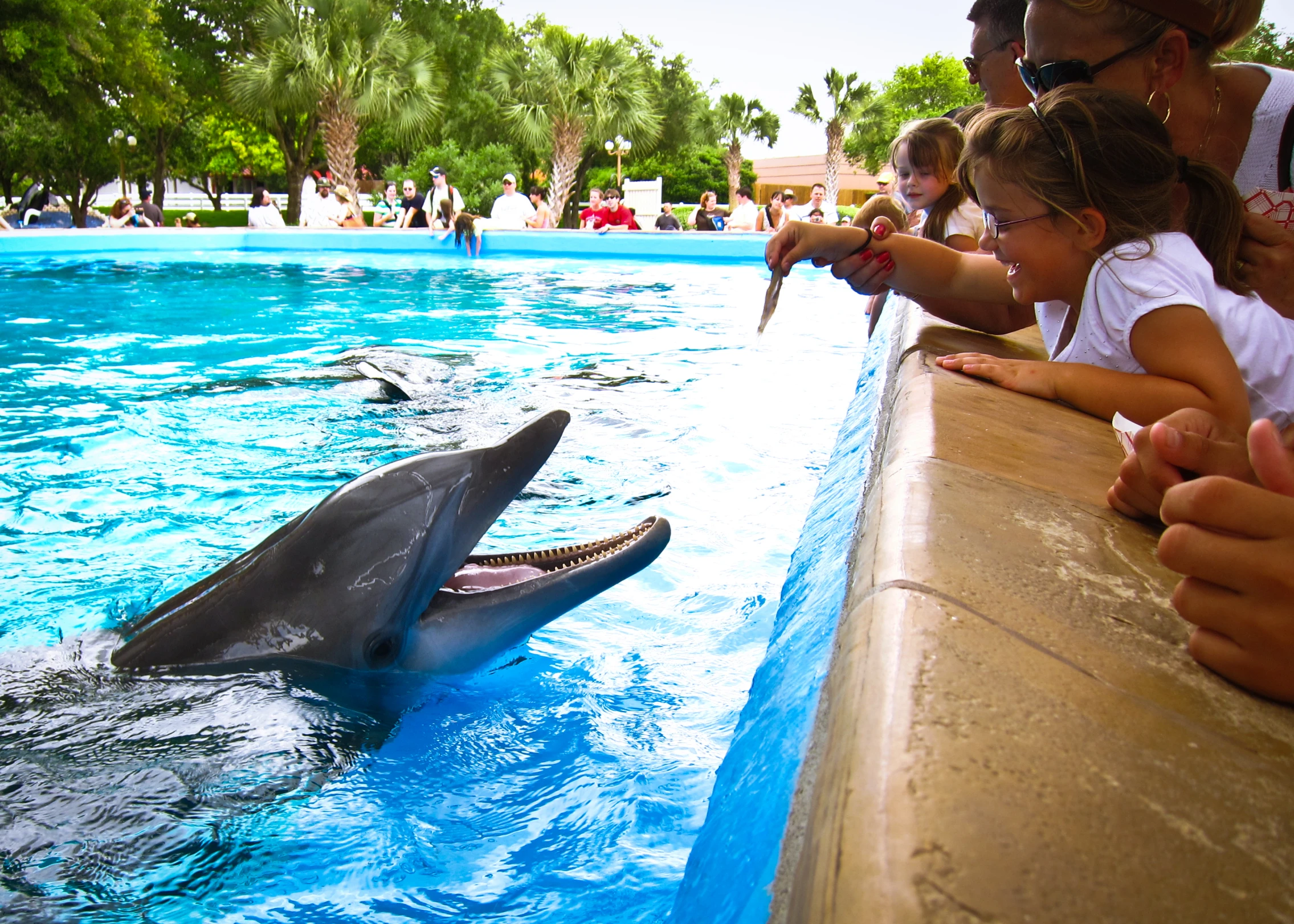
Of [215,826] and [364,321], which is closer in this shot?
[215,826]

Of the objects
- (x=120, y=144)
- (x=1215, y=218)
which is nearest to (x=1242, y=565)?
(x=1215, y=218)

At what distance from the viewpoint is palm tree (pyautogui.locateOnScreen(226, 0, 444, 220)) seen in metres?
23.3

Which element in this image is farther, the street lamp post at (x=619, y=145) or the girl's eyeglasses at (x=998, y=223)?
the street lamp post at (x=619, y=145)

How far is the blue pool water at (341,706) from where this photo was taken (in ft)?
6.21

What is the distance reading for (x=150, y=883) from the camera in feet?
5.94

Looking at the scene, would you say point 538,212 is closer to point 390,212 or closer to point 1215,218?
point 390,212

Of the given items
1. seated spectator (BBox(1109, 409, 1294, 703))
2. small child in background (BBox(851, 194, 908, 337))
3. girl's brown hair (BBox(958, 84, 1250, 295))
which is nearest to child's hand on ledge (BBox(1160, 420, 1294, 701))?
seated spectator (BBox(1109, 409, 1294, 703))

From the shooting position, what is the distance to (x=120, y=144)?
31.3 meters

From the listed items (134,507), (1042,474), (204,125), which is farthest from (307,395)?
(204,125)

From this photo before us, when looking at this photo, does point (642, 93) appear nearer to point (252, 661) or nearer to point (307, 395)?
point (307, 395)

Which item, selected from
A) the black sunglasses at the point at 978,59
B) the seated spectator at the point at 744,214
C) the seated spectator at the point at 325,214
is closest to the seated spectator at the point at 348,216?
the seated spectator at the point at 325,214

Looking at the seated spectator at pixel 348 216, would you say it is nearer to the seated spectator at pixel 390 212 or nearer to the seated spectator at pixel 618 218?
the seated spectator at pixel 390 212

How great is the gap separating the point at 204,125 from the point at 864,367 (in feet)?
119

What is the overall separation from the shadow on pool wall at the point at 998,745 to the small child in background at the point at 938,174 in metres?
3.32
